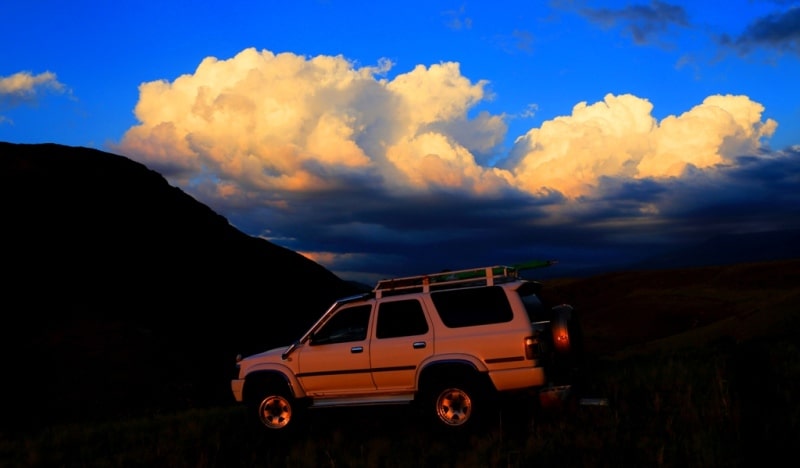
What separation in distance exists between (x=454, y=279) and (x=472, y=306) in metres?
0.51

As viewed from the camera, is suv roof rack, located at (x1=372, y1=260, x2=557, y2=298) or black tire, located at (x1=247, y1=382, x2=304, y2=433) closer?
suv roof rack, located at (x1=372, y1=260, x2=557, y2=298)

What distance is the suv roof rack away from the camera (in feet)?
30.1

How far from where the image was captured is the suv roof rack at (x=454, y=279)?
361 inches

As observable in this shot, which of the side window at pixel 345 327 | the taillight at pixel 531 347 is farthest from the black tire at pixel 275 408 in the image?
the taillight at pixel 531 347

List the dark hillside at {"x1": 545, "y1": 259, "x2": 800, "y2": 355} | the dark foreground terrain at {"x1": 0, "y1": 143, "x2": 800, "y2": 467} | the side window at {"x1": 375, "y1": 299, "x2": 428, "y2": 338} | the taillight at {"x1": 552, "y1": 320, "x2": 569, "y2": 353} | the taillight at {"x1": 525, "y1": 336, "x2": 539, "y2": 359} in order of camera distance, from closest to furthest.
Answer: the dark foreground terrain at {"x1": 0, "y1": 143, "x2": 800, "y2": 467}, the taillight at {"x1": 525, "y1": 336, "x2": 539, "y2": 359}, the taillight at {"x1": 552, "y1": 320, "x2": 569, "y2": 353}, the side window at {"x1": 375, "y1": 299, "x2": 428, "y2": 338}, the dark hillside at {"x1": 545, "y1": 259, "x2": 800, "y2": 355}

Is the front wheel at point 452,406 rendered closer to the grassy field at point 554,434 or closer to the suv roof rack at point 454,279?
the grassy field at point 554,434

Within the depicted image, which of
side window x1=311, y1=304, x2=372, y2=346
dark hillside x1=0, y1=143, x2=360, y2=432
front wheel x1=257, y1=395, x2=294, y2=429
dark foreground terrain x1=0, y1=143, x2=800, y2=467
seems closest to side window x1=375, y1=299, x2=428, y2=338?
side window x1=311, y1=304, x2=372, y2=346

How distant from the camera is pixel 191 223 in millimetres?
54438

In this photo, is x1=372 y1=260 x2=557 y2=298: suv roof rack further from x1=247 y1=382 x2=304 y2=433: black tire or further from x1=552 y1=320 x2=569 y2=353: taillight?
x1=247 y1=382 x2=304 y2=433: black tire

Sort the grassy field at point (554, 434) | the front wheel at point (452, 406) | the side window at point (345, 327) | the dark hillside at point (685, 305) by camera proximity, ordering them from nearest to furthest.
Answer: the grassy field at point (554, 434) < the front wheel at point (452, 406) < the side window at point (345, 327) < the dark hillside at point (685, 305)

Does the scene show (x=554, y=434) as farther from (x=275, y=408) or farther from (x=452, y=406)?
(x=275, y=408)

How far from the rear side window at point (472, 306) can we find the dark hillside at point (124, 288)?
751 inches

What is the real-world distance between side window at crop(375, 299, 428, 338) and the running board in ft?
2.69

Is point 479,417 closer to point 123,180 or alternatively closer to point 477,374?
point 477,374
